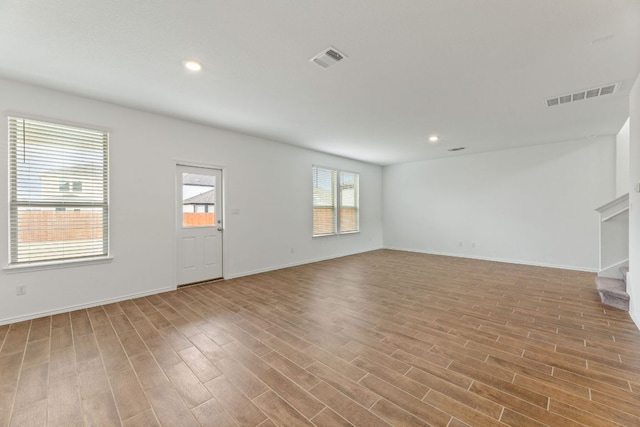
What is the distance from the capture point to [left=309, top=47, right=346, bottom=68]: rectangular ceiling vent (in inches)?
98.1

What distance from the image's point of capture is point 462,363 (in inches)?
87.0

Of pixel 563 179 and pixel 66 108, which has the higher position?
pixel 66 108

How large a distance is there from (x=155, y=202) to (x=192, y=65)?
7.55 feet

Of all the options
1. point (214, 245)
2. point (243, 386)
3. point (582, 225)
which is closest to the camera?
point (243, 386)

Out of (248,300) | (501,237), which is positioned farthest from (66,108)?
(501,237)

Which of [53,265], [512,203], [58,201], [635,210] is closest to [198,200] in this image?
[58,201]

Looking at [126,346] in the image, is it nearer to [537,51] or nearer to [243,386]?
[243,386]

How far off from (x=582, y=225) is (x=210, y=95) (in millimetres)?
7390

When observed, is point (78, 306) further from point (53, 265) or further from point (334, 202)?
point (334, 202)

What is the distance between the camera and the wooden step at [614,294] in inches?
131

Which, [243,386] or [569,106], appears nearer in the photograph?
[243,386]

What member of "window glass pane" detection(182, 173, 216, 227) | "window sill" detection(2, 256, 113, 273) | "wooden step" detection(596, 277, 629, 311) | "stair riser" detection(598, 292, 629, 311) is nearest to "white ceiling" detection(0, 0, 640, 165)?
"window glass pane" detection(182, 173, 216, 227)

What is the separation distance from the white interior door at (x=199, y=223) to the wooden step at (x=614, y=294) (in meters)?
5.82

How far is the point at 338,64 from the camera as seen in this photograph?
8.91 feet
